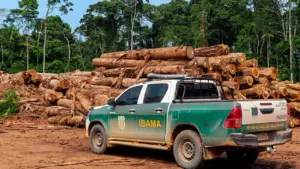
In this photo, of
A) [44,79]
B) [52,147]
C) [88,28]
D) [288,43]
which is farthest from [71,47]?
[52,147]

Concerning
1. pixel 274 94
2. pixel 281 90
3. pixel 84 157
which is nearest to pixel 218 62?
pixel 274 94

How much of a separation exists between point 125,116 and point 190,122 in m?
2.27

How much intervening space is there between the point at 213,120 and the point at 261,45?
4674cm

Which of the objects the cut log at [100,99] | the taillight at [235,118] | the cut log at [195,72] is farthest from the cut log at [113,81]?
the taillight at [235,118]

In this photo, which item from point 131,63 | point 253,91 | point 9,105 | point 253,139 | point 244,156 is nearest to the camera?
point 253,139

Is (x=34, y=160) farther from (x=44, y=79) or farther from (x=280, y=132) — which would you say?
(x=44, y=79)

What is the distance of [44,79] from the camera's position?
938 inches

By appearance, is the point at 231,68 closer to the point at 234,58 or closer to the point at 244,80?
the point at 234,58

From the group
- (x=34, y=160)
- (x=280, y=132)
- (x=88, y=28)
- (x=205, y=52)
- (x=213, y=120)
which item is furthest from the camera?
(x=88, y=28)

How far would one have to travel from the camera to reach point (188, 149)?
8.90m

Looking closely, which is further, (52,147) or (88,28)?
(88,28)

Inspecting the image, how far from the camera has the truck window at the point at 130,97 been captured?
10.4 m

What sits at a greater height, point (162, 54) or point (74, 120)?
point (162, 54)

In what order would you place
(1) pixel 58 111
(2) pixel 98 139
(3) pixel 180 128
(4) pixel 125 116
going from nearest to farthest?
1. (3) pixel 180 128
2. (4) pixel 125 116
3. (2) pixel 98 139
4. (1) pixel 58 111
